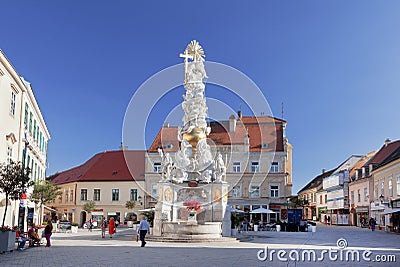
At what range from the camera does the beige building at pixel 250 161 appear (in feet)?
184

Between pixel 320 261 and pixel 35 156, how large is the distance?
29.3 meters

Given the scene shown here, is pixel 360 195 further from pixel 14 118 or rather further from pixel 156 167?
pixel 14 118

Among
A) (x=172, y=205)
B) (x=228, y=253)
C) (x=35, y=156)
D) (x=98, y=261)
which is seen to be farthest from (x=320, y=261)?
(x=35, y=156)

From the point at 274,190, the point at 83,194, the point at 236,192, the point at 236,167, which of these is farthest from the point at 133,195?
the point at 274,190

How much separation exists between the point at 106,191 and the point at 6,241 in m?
42.8

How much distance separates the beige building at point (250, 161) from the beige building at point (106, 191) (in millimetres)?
2190

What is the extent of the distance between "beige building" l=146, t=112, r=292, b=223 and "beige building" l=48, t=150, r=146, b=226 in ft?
7.18

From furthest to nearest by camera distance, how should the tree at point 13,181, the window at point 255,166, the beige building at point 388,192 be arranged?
the window at point 255,166 < the beige building at point 388,192 < the tree at point 13,181

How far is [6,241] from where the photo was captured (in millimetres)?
17719

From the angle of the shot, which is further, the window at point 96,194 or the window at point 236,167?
the window at point 96,194

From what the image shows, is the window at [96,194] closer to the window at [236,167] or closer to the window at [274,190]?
the window at [236,167]

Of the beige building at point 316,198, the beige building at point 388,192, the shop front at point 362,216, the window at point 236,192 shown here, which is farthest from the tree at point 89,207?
the beige building at point 316,198

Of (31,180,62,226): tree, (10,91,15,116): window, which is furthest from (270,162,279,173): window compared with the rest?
(10,91,15,116): window

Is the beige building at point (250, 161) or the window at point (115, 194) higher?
the beige building at point (250, 161)
